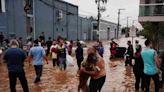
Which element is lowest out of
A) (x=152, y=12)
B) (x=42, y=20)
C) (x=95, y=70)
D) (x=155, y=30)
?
(x=95, y=70)

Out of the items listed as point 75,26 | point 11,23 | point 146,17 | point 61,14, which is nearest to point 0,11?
point 11,23

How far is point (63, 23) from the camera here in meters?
50.8

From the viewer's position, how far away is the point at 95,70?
7.89m

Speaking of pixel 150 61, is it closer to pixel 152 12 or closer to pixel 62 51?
pixel 62 51

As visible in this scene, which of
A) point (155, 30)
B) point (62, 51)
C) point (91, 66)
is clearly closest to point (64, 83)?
point (62, 51)

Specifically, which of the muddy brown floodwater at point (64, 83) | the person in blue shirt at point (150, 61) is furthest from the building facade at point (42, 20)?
the person in blue shirt at point (150, 61)

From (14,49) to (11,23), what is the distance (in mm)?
22913

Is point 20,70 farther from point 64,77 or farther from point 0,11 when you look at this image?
point 0,11

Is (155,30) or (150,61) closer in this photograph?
(150,61)

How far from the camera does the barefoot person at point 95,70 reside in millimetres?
7875

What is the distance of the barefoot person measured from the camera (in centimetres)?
788

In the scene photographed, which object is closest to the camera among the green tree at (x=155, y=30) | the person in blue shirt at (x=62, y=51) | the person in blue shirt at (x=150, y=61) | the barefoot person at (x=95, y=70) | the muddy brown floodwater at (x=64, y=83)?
the barefoot person at (x=95, y=70)

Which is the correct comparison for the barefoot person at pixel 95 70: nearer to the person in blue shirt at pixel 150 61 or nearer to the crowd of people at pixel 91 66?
the crowd of people at pixel 91 66

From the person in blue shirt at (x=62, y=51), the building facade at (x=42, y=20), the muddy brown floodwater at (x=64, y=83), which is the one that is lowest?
the muddy brown floodwater at (x=64, y=83)
